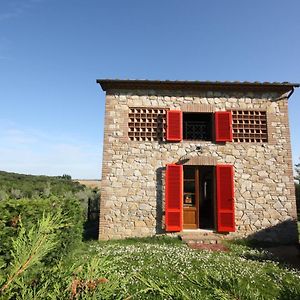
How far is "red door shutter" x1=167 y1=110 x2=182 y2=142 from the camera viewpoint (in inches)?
412

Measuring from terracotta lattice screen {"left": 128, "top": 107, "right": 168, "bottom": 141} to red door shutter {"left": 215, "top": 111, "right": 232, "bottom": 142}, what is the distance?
2.04m

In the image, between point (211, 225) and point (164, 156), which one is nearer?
point (164, 156)

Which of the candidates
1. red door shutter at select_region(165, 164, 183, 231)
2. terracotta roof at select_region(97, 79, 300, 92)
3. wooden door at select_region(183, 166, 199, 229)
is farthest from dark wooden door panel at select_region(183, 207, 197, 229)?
terracotta roof at select_region(97, 79, 300, 92)

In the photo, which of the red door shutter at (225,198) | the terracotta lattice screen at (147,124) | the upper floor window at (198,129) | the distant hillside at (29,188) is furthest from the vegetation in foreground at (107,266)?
the distant hillside at (29,188)

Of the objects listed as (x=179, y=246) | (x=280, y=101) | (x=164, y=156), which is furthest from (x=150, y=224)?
(x=280, y=101)

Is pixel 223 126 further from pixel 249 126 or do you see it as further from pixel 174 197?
pixel 174 197

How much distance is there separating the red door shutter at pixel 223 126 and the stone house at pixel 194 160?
0.04m

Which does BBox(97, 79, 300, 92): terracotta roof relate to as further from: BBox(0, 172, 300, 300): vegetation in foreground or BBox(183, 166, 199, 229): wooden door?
BBox(0, 172, 300, 300): vegetation in foreground

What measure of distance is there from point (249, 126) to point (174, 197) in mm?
4081

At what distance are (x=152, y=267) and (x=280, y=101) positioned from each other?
27.3ft

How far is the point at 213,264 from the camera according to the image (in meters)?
6.88

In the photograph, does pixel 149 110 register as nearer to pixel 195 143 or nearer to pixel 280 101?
pixel 195 143

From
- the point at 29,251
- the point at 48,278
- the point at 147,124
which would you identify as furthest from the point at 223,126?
the point at 29,251

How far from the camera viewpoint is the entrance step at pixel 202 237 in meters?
9.66
